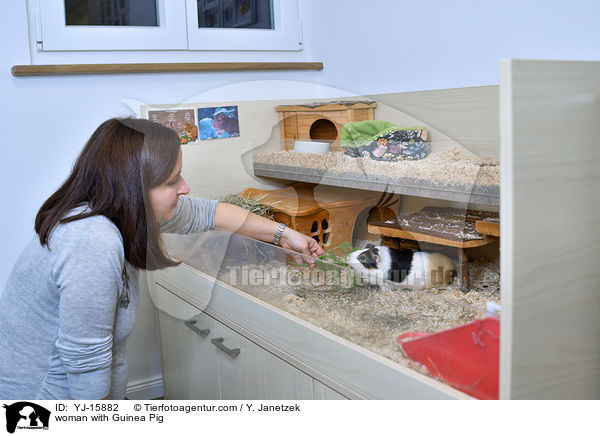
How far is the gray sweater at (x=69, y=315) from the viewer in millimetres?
975

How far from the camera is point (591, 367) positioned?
0.88 metres

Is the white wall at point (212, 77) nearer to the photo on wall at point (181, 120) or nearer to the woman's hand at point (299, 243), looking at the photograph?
the photo on wall at point (181, 120)

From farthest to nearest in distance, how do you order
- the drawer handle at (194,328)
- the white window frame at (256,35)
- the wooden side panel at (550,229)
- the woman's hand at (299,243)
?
the white window frame at (256,35) < the drawer handle at (194,328) < the woman's hand at (299,243) < the wooden side panel at (550,229)

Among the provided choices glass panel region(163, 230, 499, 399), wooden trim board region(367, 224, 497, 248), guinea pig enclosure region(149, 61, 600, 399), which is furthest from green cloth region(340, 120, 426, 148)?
glass panel region(163, 230, 499, 399)

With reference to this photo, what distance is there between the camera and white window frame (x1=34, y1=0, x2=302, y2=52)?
5.75 ft

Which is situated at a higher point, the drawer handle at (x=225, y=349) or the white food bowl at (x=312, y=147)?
the white food bowl at (x=312, y=147)

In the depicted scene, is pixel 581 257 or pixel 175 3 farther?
pixel 175 3

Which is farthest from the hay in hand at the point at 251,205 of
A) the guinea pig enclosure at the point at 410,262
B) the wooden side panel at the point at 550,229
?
the wooden side panel at the point at 550,229

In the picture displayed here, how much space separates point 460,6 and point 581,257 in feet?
3.12

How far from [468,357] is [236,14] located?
1.68m
